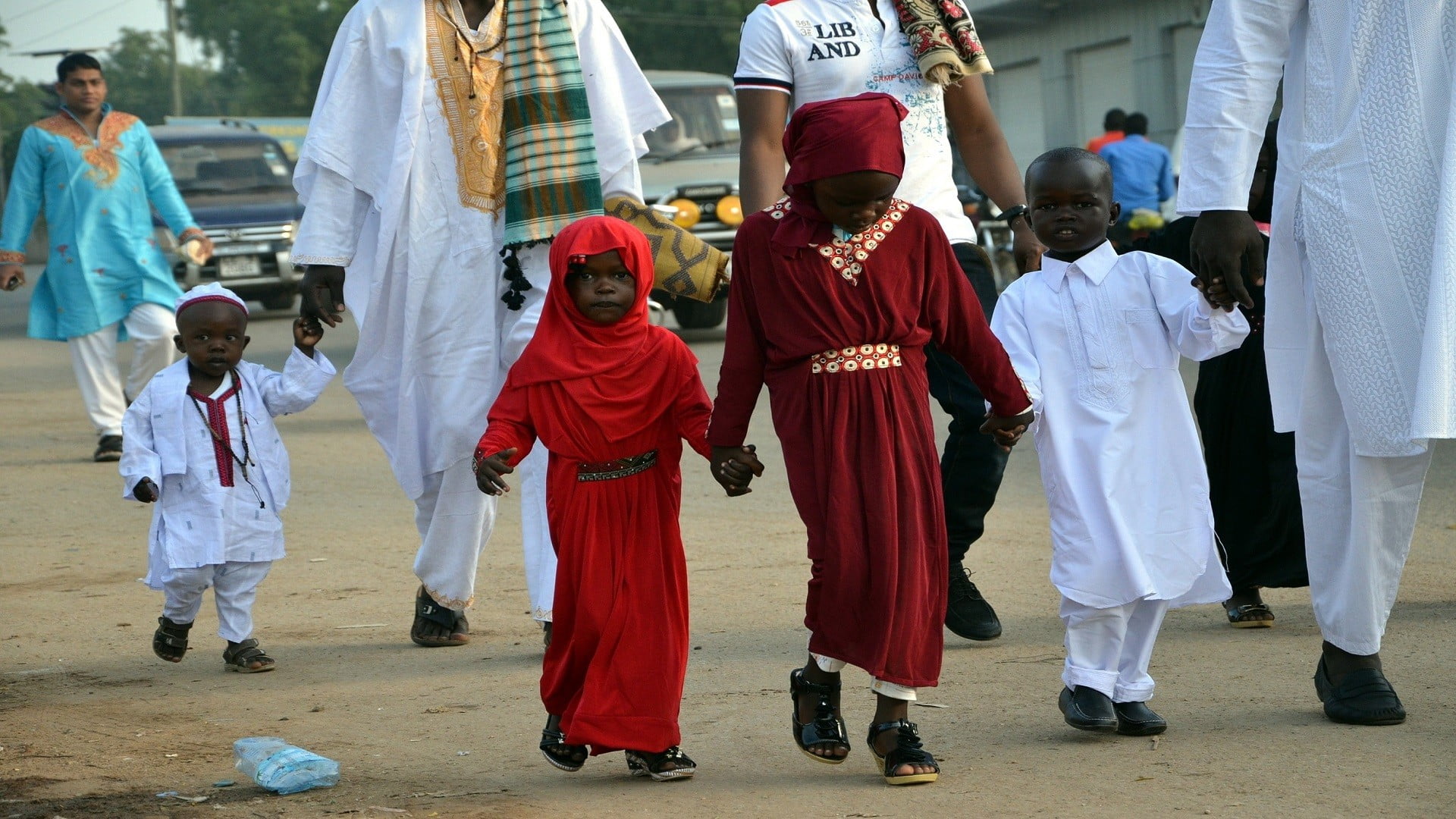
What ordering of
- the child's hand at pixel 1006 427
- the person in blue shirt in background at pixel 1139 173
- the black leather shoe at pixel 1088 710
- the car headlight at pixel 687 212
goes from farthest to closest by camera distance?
the person in blue shirt in background at pixel 1139 173, the car headlight at pixel 687 212, the black leather shoe at pixel 1088 710, the child's hand at pixel 1006 427

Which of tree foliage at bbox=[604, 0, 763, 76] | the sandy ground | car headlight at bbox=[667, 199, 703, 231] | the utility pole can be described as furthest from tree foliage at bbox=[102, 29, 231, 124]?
the sandy ground

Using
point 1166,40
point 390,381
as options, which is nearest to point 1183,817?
point 390,381

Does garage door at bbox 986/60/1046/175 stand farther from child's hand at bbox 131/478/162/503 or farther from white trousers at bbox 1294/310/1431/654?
white trousers at bbox 1294/310/1431/654

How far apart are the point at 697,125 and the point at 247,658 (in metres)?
11.9

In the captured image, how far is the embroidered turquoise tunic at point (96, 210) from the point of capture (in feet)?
33.6

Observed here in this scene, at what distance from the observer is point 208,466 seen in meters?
5.52

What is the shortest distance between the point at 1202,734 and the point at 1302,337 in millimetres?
1016

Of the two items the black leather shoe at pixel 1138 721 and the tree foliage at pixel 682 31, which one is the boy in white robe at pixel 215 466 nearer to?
the black leather shoe at pixel 1138 721

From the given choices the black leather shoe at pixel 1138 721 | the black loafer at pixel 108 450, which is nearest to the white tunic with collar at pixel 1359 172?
the black leather shoe at pixel 1138 721

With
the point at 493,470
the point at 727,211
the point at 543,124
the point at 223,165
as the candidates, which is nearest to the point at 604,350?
the point at 493,470

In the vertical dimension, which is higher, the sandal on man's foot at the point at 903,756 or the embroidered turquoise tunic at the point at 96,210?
the embroidered turquoise tunic at the point at 96,210

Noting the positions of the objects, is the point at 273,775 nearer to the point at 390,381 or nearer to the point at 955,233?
the point at 390,381

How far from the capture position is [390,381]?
18.5 feet

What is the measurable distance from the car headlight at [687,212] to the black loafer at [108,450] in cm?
597
